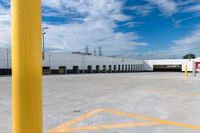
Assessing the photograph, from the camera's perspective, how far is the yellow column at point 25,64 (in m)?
1.28

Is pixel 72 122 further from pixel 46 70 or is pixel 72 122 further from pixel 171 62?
pixel 171 62

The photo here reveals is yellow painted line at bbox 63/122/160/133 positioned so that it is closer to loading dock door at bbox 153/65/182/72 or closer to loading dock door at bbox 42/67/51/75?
loading dock door at bbox 42/67/51/75

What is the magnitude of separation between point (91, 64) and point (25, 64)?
173 feet

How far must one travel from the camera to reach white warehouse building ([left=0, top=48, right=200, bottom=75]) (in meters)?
35.0

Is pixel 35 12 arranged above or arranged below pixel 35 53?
above

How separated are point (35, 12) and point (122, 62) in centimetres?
6716

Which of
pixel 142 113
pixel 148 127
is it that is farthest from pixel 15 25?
pixel 142 113

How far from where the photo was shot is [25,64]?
50.0 inches

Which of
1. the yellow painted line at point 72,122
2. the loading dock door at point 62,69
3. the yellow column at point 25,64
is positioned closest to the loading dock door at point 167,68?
the loading dock door at point 62,69

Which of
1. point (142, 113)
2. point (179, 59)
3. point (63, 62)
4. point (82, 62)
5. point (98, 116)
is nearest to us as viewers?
point (98, 116)

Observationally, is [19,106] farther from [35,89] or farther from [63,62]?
[63,62]

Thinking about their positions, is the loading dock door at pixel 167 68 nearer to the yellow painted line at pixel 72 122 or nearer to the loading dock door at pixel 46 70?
the loading dock door at pixel 46 70

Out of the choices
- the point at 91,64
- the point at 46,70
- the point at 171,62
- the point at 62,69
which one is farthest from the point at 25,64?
the point at 171,62

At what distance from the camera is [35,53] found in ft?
4.28
